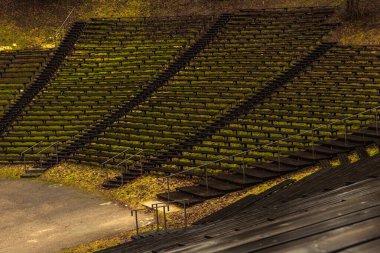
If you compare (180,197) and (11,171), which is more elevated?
(11,171)

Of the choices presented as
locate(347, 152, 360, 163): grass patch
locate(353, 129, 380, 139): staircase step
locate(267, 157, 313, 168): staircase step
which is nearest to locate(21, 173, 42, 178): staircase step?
locate(267, 157, 313, 168): staircase step

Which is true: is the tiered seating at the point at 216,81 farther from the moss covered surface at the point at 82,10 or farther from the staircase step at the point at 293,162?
the staircase step at the point at 293,162

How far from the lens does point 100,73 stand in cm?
4750

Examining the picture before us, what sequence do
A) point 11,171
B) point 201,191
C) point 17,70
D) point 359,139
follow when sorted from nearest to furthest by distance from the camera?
point 201,191 < point 359,139 < point 11,171 < point 17,70

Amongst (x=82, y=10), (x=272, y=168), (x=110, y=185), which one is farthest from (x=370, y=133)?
(x=82, y=10)

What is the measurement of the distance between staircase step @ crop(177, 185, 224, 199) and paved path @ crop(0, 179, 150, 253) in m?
2.22

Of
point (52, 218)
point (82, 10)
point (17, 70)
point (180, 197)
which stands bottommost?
point (52, 218)

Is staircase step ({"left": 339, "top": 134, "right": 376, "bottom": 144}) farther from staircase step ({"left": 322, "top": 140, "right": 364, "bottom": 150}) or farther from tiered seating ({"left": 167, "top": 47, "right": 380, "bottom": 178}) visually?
tiered seating ({"left": 167, "top": 47, "right": 380, "bottom": 178})

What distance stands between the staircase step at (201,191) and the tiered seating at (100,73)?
13529mm

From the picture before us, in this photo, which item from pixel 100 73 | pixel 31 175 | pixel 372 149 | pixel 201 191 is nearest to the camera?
pixel 372 149

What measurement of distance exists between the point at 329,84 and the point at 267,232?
28.5m

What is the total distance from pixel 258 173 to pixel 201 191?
2558mm

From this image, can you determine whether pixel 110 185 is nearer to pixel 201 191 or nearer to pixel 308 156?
pixel 201 191

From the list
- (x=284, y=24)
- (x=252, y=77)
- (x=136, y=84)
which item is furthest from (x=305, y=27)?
(x=136, y=84)
